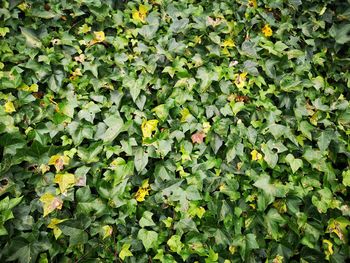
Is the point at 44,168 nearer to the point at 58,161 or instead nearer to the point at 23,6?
the point at 58,161

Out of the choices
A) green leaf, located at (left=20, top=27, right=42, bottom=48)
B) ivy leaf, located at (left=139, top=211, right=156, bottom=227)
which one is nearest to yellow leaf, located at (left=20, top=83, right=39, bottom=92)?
green leaf, located at (left=20, top=27, right=42, bottom=48)

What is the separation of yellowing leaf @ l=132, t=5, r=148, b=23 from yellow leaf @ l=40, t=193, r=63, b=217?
1.38 m

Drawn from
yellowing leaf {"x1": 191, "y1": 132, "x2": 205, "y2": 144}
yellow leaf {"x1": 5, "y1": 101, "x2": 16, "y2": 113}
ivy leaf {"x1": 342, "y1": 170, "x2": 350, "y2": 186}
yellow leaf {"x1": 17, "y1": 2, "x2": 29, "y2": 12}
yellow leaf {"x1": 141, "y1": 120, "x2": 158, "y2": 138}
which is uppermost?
yellow leaf {"x1": 17, "y1": 2, "x2": 29, "y2": 12}

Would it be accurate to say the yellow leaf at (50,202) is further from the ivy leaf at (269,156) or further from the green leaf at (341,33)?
the green leaf at (341,33)

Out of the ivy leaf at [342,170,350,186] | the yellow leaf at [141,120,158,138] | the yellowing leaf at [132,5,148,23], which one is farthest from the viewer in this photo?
the yellowing leaf at [132,5,148,23]

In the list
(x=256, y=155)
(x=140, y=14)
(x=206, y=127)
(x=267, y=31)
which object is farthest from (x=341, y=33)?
(x=140, y=14)

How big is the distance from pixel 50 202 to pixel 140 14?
1.48 metres

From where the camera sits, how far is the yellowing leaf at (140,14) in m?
2.35

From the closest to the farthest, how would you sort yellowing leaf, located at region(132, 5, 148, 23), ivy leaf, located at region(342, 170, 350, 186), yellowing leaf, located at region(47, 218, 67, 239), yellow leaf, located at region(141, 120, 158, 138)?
yellowing leaf, located at region(47, 218, 67, 239) → yellow leaf, located at region(141, 120, 158, 138) → ivy leaf, located at region(342, 170, 350, 186) → yellowing leaf, located at region(132, 5, 148, 23)

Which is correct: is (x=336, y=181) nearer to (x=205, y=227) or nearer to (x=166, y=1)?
(x=205, y=227)

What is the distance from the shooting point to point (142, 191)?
198 cm

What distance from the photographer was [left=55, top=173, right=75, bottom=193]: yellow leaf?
183 cm

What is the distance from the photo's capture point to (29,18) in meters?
2.21

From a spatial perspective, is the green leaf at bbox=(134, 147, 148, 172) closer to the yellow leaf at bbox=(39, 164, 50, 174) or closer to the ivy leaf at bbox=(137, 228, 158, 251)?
the ivy leaf at bbox=(137, 228, 158, 251)
